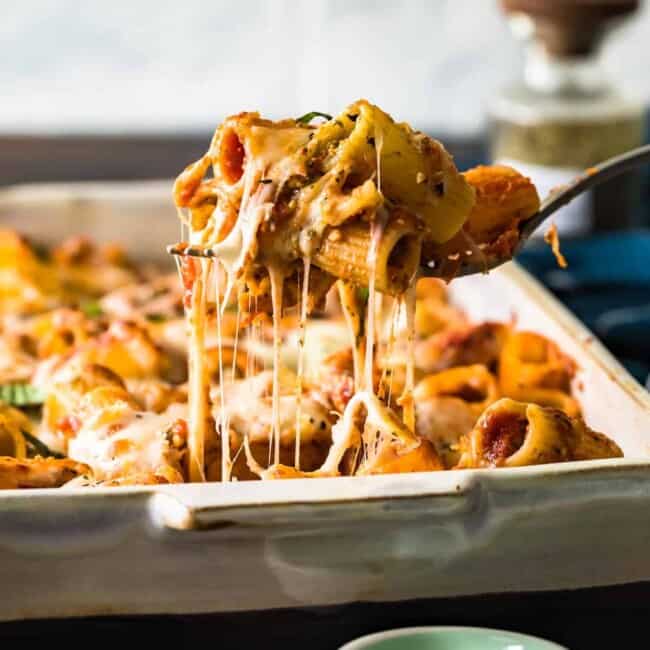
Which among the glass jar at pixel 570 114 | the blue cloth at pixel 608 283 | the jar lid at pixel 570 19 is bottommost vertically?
the blue cloth at pixel 608 283

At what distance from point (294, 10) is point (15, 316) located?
2.49 m

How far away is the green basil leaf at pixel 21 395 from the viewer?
2051mm

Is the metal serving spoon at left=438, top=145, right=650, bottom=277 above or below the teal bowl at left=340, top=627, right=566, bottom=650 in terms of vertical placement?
above

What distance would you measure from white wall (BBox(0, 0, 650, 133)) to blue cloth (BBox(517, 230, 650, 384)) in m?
2.10

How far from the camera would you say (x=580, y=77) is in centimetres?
329

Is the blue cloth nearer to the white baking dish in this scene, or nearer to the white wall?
the white baking dish

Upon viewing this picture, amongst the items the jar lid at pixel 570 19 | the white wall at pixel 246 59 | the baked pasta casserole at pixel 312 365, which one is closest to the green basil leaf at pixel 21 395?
the baked pasta casserole at pixel 312 365

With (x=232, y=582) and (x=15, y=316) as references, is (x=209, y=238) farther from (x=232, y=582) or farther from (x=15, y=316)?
(x=15, y=316)

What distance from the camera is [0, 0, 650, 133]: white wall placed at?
478 cm

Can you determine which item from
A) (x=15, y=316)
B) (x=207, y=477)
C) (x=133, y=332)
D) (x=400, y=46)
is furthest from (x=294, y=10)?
(x=207, y=477)

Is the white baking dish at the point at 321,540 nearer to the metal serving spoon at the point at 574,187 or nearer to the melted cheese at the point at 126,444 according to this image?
the melted cheese at the point at 126,444

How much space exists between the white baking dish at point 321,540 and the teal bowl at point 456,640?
0.10 meters

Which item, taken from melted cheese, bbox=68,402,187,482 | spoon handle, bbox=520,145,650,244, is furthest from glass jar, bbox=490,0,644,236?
melted cheese, bbox=68,402,187,482

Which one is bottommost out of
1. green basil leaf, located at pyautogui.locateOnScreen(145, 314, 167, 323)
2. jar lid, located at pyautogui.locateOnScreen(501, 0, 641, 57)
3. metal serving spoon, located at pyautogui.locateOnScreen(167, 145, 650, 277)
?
green basil leaf, located at pyautogui.locateOnScreen(145, 314, 167, 323)
